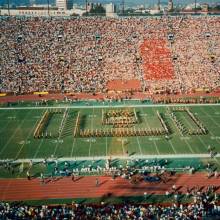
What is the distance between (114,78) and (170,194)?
113 ft

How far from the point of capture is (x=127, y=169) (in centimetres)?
2992

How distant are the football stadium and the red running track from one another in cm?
7

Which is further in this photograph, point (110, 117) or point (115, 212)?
point (110, 117)

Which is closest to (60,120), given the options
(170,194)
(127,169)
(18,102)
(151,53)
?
(18,102)

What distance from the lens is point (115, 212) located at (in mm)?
22234

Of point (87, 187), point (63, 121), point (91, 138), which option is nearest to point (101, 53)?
point (63, 121)

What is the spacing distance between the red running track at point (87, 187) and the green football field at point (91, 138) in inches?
177

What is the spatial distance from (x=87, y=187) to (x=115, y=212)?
578cm

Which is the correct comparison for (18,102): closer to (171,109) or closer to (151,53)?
(171,109)

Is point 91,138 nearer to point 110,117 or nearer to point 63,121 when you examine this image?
point 63,121

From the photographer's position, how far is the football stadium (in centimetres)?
2617

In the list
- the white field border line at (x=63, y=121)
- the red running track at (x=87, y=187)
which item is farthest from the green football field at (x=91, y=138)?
the red running track at (x=87, y=187)

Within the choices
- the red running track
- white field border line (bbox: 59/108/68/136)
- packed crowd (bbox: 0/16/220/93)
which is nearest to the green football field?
white field border line (bbox: 59/108/68/136)

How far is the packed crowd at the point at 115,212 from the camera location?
846 inches
